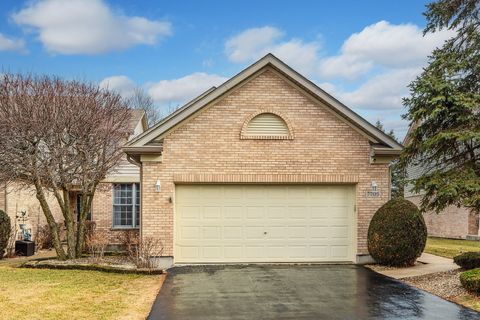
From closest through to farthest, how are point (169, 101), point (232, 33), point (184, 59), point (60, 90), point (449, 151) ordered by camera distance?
point (449, 151), point (60, 90), point (232, 33), point (184, 59), point (169, 101)

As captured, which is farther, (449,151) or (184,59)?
(184,59)

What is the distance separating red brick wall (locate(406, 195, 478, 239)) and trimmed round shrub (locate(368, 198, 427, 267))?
12.6 m

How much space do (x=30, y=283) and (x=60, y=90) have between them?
6726 mm

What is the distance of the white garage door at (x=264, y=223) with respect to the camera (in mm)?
14320

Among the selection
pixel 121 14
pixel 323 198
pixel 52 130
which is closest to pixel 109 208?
pixel 52 130

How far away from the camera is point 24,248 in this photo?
1805 cm

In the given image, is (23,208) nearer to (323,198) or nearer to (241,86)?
(241,86)

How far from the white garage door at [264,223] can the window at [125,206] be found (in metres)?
6.05

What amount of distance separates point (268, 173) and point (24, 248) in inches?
398

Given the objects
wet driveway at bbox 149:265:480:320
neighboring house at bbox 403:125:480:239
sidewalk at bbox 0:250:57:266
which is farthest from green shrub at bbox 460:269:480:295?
neighboring house at bbox 403:125:480:239

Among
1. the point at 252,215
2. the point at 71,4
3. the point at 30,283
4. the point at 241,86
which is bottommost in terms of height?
the point at 30,283

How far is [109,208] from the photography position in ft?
64.8

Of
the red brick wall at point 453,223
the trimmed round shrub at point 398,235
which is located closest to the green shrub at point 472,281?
the trimmed round shrub at point 398,235

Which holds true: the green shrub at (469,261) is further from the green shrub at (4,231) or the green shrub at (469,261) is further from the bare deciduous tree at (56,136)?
the green shrub at (4,231)
